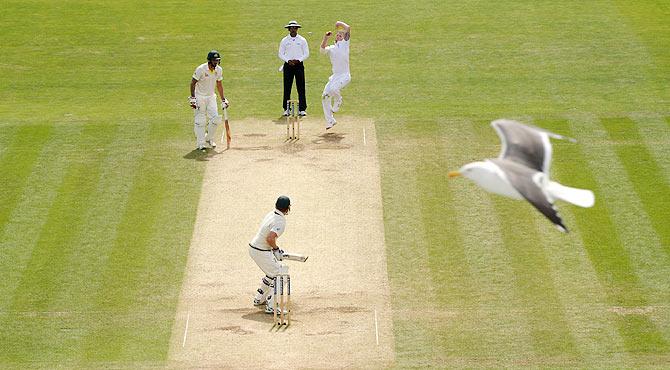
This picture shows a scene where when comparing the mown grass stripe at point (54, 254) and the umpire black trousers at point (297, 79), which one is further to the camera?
the umpire black trousers at point (297, 79)

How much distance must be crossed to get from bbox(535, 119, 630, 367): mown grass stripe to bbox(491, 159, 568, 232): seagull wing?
6.13 m

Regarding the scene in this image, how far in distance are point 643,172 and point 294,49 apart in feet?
30.6

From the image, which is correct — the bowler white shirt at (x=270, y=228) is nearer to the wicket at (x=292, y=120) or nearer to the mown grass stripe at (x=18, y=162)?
the mown grass stripe at (x=18, y=162)

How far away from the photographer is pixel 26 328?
2625cm

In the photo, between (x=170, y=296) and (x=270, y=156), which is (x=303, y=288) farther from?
(x=270, y=156)

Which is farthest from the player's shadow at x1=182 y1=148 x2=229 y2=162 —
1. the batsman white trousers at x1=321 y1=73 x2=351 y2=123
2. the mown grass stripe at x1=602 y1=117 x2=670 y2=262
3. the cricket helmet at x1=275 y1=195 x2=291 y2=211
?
the mown grass stripe at x1=602 y1=117 x2=670 y2=262

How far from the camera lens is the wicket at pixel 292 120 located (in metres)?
34.3

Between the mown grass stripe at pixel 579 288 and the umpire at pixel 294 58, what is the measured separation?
280 inches

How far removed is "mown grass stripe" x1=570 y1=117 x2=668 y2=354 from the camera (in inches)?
1014

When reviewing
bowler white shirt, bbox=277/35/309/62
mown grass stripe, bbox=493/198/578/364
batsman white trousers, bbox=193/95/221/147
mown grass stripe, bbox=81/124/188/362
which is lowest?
mown grass stripe, bbox=493/198/578/364

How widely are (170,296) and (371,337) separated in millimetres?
4286

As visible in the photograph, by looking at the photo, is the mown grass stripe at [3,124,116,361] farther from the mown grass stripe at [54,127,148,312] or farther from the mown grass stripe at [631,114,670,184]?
the mown grass stripe at [631,114,670,184]

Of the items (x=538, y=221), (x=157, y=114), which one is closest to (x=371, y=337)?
(x=538, y=221)

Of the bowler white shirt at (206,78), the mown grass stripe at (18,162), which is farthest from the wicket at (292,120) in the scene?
the mown grass stripe at (18,162)
